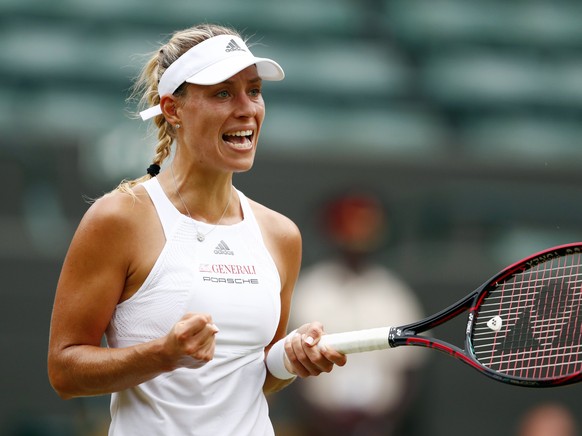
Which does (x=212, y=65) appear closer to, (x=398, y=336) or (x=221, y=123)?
(x=221, y=123)

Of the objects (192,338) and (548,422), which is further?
(548,422)

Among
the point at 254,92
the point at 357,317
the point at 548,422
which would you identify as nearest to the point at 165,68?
the point at 254,92

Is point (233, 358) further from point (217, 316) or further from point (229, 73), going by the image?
point (229, 73)

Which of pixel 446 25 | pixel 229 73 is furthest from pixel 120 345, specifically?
pixel 446 25

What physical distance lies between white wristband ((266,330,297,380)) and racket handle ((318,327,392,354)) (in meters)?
0.11

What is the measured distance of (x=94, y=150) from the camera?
6160mm

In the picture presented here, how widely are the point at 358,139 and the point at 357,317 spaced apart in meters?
1.81

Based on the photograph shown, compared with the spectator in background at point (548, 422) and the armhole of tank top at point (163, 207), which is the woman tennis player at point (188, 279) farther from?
the spectator in background at point (548, 422)

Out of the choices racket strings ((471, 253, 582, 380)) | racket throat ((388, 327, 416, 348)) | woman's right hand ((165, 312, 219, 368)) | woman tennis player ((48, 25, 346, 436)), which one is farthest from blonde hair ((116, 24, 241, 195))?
racket strings ((471, 253, 582, 380))

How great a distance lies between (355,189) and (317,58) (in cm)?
209

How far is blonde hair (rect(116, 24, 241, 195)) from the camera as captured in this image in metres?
3.06

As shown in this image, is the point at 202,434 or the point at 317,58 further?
the point at 317,58

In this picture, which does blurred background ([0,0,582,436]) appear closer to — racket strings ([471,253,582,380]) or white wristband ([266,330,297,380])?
racket strings ([471,253,582,380])

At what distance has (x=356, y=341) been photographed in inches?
116
